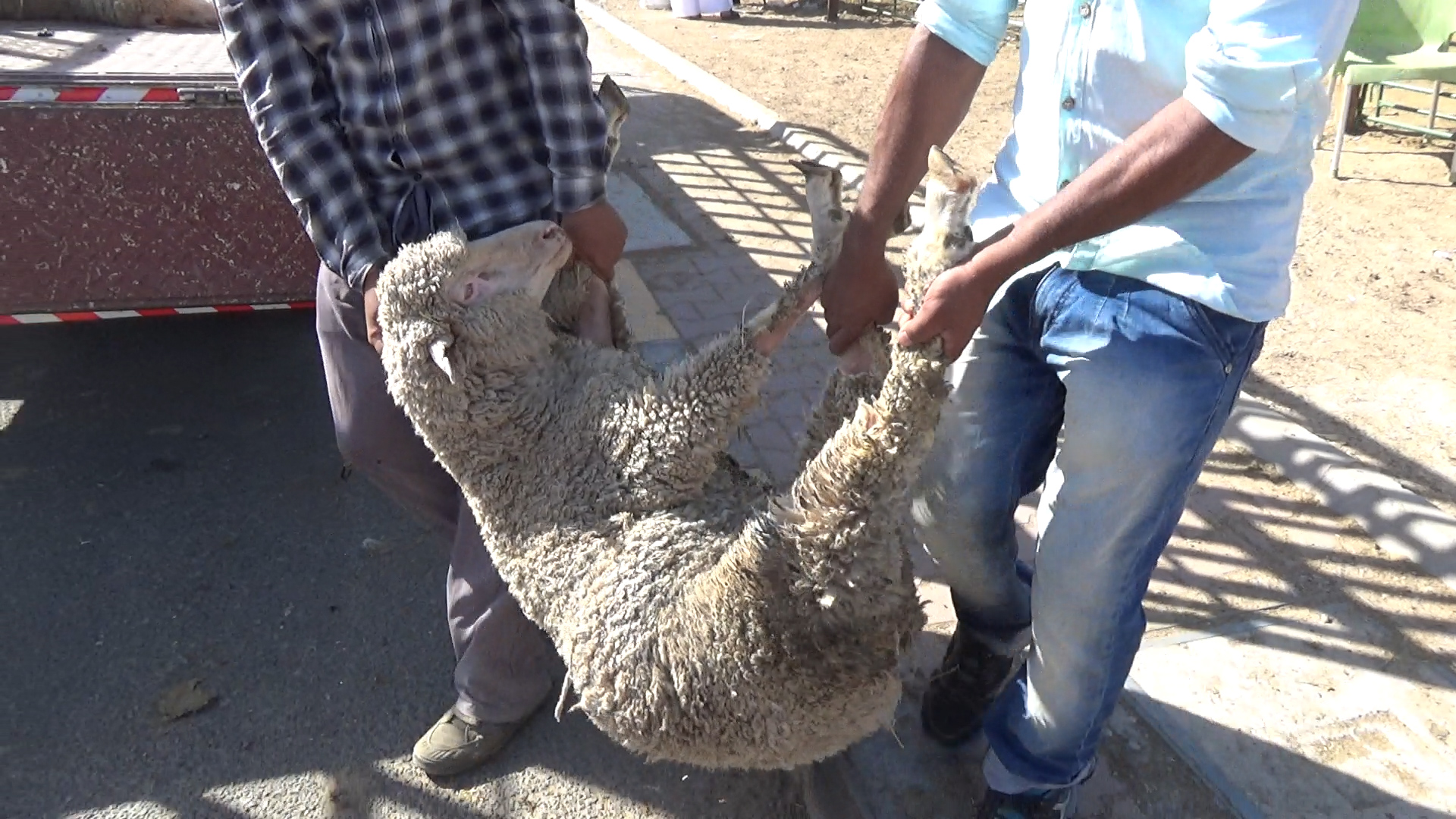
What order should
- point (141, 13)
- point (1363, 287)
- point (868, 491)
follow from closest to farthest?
point (868, 491)
point (1363, 287)
point (141, 13)

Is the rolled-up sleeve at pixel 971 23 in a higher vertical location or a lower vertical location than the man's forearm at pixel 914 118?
higher

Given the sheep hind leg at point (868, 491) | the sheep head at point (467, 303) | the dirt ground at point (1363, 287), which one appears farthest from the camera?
the dirt ground at point (1363, 287)

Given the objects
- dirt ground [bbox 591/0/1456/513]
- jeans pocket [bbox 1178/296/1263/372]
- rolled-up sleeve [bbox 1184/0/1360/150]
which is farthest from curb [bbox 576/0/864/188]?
rolled-up sleeve [bbox 1184/0/1360/150]

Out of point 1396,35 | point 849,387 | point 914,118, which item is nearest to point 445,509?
point 849,387

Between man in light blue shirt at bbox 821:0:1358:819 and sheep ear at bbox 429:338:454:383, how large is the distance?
0.81 metres

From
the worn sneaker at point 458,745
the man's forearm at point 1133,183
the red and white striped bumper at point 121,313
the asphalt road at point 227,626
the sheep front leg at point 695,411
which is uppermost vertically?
the man's forearm at point 1133,183

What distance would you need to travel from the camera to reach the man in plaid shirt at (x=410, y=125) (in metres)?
2.24

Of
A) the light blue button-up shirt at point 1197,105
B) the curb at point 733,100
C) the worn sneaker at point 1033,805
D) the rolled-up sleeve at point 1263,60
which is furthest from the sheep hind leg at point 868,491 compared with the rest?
the curb at point 733,100

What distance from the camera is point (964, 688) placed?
262cm

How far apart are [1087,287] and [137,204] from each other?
3167mm

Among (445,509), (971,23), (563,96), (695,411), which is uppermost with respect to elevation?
(971,23)

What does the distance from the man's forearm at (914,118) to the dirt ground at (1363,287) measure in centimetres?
264

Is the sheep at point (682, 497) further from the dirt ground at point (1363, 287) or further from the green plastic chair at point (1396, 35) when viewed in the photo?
the green plastic chair at point (1396, 35)

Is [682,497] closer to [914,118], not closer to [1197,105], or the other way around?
[914,118]
